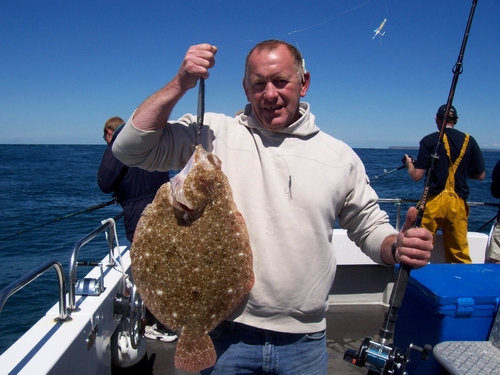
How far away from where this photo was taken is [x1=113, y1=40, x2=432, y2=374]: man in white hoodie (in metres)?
1.91

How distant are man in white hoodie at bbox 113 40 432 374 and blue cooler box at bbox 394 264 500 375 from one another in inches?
48.2

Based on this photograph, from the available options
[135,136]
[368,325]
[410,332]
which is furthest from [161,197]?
[368,325]

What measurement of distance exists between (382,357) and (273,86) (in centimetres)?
149

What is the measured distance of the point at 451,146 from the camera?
212 inches

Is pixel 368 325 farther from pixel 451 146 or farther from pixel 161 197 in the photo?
pixel 161 197

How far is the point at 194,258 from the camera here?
1896mm

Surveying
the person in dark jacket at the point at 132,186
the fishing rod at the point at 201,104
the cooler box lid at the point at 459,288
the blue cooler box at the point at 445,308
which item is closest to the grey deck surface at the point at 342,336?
the person in dark jacket at the point at 132,186

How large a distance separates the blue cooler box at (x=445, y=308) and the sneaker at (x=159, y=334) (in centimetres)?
240

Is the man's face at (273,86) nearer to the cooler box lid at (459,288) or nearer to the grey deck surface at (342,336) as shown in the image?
the cooler box lid at (459,288)

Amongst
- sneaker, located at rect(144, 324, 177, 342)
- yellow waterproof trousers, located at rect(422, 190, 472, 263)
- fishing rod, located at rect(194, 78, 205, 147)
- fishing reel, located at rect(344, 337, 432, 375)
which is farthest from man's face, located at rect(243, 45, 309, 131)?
yellow waterproof trousers, located at rect(422, 190, 472, 263)

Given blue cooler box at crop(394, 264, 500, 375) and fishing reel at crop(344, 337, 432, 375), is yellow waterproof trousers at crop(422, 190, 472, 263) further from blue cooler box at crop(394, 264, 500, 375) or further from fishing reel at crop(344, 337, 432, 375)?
fishing reel at crop(344, 337, 432, 375)

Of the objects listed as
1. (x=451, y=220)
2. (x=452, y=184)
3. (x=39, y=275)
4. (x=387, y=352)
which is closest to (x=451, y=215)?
(x=451, y=220)

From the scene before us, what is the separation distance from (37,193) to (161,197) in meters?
21.3

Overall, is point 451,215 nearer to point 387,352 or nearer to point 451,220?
point 451,220
